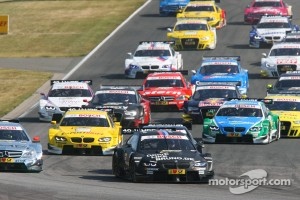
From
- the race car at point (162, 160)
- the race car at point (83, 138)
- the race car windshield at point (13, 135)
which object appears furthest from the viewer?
the race car at point (83, 138)

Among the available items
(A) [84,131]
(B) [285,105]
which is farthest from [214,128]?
(B) [285,105]

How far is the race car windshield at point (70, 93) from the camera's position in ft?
159

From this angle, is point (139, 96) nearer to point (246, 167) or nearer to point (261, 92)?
point (261, 92)

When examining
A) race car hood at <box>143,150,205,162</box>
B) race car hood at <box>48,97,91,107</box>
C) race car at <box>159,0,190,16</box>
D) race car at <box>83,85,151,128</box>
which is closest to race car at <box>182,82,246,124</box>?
race car at <box>83,85,151,128</box>

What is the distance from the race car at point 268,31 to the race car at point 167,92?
51.9ft

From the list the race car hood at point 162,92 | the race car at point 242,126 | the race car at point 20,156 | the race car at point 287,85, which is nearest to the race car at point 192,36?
the race car at point 287,85

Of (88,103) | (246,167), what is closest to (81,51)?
(88,103)

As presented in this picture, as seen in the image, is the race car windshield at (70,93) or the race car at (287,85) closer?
the race car windshield at (70,93)

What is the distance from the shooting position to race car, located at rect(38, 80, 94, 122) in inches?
1854

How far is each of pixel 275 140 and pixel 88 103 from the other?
26.6ft

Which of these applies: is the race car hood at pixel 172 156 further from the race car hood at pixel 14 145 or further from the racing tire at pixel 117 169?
the race car hood at pixel 14 145

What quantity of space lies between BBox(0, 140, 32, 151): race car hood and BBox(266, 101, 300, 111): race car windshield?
12.2 m

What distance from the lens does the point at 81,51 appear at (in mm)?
68250

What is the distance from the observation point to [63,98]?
48000 millimetres
